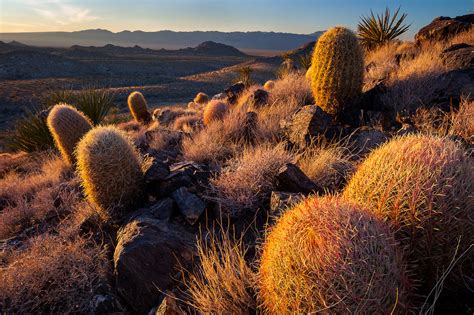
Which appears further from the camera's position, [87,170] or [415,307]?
[87,170]

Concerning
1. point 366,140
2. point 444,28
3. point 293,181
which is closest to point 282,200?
point 293,181

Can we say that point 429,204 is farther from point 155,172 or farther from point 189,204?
point 155,172

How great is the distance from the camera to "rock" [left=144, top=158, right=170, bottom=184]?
4.88 meters

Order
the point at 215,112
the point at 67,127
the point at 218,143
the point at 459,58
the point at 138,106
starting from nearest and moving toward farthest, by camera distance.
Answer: the point at 218,143 < the point at 67,127 < the point at 459,58 < the point at 215,112 < the point at 138,106

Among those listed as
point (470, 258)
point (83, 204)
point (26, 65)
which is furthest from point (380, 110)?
point (26, 65)

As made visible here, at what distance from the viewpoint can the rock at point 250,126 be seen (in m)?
6.66

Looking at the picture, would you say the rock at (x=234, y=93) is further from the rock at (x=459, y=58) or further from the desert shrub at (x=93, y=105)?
the rock at (x=459, y=58)

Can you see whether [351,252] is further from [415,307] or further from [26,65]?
[26,65]

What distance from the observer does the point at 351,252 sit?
77.7 inches

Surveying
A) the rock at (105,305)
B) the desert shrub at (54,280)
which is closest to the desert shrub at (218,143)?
the desert shrub at (54,280)

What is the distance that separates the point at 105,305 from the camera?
10.9 ft

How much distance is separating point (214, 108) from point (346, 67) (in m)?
3.59

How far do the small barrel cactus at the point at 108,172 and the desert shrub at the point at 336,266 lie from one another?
9.90 ft

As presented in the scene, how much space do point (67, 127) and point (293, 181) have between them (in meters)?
5.52
